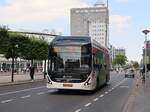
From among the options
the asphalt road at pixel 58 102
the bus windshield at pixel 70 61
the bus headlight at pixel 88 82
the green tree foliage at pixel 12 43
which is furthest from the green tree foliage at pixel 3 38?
the bus headlight at pixel 88 82

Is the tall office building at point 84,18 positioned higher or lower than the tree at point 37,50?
higher

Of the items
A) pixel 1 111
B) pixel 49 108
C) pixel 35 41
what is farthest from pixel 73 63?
pixel 35 41

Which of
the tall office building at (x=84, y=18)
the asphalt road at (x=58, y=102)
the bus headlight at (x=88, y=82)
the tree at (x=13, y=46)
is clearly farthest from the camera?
the tall office building at (x=84, y=18)

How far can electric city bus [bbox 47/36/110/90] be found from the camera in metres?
24.9

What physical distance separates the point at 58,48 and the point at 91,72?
231 cm

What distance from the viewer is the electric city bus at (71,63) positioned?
2492 cm

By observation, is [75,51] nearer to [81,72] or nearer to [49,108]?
[81,72]

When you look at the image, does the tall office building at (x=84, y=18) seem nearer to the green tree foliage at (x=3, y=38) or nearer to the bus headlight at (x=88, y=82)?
the green tree foliage at (x=3, y=38)

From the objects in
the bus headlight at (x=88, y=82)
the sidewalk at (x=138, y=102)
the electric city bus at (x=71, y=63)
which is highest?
the electric city bus at (x=71, y=63)

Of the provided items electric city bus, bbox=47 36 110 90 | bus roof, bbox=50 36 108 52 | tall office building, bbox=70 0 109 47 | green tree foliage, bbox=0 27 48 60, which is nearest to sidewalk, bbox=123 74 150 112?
electric city bus, bbox=47 36 110 90

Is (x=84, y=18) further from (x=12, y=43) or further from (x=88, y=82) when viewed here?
(x=88, y=82)

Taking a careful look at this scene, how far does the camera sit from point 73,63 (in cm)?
2517

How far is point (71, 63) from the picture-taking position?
25.2 m

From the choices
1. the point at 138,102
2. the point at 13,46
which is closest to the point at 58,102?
the point at 138,102
